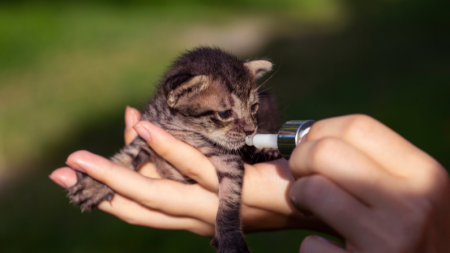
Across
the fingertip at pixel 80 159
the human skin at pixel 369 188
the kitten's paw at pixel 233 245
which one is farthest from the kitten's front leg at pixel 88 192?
the human skin at pixel 369 188

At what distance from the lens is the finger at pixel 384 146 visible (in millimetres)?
1018

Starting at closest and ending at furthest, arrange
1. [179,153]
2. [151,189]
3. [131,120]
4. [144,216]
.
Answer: [179,153] < [151,189] < [144,216] < [131,120]

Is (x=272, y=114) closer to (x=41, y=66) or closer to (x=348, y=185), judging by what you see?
(x=348, y=185)

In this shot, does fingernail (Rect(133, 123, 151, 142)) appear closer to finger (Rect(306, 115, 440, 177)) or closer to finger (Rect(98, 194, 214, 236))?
finger (Rect(98, 194, 214, 236))

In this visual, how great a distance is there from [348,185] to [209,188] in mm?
1018

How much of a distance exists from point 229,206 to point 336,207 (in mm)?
849

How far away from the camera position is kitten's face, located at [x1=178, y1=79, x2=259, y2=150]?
1.83 metres

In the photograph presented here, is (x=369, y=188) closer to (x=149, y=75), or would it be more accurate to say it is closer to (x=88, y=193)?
(x=88, y=193)

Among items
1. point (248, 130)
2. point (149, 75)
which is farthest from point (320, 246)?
point (149, 75)

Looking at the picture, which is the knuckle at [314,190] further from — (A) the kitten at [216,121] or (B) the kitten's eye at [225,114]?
(B) the kitten's eye at [225,114]

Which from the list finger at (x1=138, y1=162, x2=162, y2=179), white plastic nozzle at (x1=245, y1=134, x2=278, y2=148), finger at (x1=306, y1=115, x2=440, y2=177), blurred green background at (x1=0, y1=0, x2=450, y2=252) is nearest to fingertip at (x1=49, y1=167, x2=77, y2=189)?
finger at (x1=138, y1=162, x2=162, y2=179)

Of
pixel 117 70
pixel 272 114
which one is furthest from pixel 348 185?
pixel 117 70

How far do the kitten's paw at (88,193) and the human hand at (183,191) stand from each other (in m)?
0.05

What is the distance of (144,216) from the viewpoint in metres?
2.00
